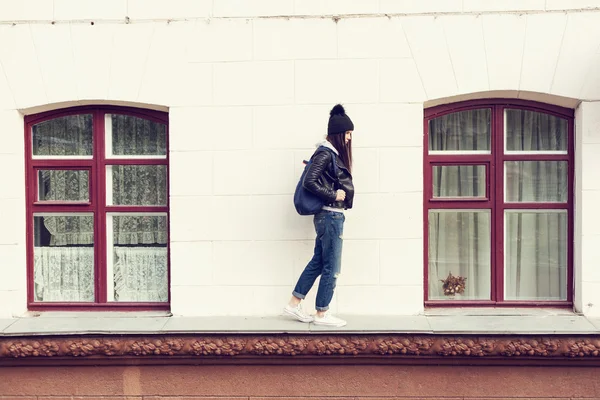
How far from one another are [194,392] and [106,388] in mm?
730

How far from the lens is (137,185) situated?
21.9 feet

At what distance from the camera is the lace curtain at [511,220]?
6508 millimetres

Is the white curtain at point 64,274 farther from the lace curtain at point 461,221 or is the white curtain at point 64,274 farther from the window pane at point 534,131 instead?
the window pane at point 534,131

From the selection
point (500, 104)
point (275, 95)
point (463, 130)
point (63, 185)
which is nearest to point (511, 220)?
A: point (463, 130)

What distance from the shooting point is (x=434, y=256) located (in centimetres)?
663

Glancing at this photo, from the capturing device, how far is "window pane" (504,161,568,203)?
650cm

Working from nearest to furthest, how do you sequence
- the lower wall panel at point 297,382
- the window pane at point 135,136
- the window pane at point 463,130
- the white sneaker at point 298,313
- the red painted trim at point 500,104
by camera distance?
the lower wall panel at point 297,382 → the white sneaker at point 298,313 → the red painted trim at point 500,104 → the window pane at point 463,130 → the window pane at point 135,136

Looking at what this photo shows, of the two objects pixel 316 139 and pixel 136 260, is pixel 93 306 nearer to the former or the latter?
pixel 136 260

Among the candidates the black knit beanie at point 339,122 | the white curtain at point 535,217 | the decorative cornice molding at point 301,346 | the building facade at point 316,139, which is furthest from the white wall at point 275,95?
the decorative cornice molding at point 301,346

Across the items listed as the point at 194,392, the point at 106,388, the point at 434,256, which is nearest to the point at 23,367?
the point at 106,388

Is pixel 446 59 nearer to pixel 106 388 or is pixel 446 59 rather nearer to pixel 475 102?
pixel 475 102

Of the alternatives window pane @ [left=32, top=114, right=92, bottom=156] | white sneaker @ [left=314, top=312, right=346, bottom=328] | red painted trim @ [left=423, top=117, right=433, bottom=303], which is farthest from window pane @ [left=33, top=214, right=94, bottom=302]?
red painted trim @ [left=423, top=117, right=433, bottom=303]

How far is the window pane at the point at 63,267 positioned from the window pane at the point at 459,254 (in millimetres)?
3038

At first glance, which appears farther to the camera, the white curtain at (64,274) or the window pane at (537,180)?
the white curtain at (64,274)
